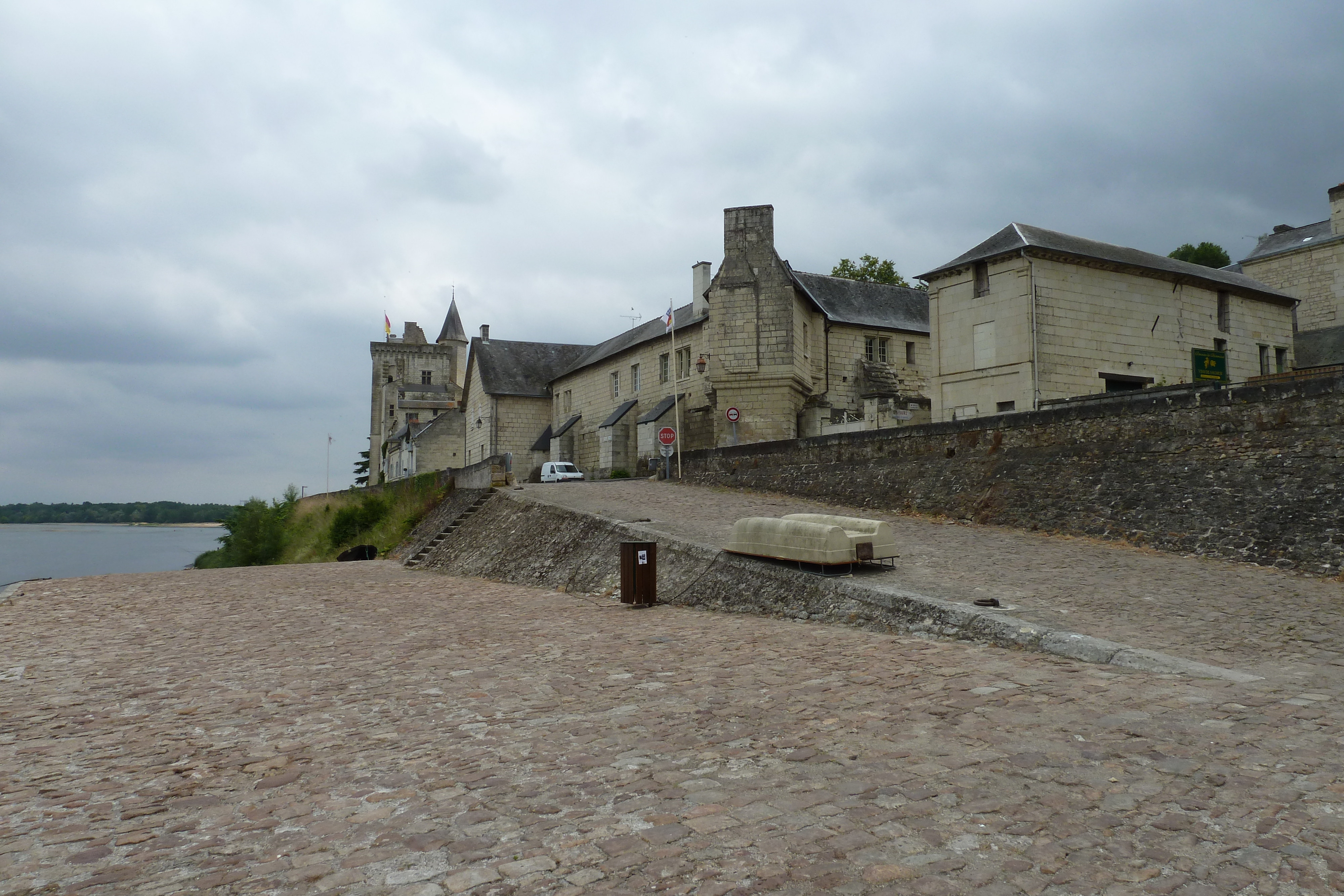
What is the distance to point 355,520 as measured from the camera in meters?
26.7

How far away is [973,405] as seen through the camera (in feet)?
74.3

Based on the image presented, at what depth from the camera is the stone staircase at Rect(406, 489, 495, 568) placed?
19109 mm

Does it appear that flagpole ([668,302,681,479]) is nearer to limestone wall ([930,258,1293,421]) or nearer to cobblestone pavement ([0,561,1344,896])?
limestone wall ([930,258,1293,421])

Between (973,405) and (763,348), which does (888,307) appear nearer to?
(763,348)

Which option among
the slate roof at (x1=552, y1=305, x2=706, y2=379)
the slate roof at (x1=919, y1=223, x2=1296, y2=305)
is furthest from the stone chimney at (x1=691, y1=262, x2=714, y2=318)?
the slate roof at (x1=919, y1=223, x2=1296, y2=305)

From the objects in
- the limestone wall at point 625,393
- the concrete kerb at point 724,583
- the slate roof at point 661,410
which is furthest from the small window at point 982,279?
the slate roof at point 661,410

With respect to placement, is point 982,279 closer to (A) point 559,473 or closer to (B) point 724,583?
(B) point 724,583

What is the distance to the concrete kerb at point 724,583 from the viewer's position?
6492 millimetres

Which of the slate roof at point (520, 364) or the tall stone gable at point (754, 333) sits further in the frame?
the slate roof at point (520, 364)

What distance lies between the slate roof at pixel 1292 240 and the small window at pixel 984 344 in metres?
18.0

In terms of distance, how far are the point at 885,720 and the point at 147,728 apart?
4.55 m

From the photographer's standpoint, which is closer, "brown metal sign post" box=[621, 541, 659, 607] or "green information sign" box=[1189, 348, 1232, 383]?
"brown metal sign post" box=[621, 541, 659, 607]

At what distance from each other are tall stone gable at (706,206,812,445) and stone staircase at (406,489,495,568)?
11.4 metres

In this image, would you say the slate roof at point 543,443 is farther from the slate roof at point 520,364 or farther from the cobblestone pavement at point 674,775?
→ the cobblestone pavement at point 674,775
